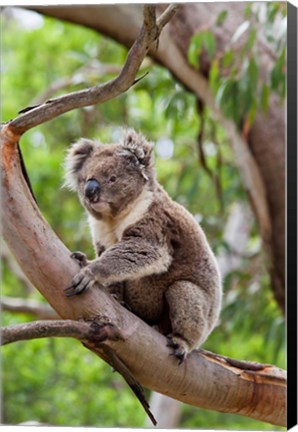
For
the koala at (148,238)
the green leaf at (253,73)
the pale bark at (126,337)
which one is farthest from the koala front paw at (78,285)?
the green leaf at (253,73)

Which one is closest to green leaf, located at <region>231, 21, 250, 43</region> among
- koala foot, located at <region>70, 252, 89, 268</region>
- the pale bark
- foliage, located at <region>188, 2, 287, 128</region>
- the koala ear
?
foliage, located at <region>188, 2, 287, 128</region>

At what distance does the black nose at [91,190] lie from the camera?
10.5ft

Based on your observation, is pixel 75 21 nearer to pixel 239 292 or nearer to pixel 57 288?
pixel 239 292

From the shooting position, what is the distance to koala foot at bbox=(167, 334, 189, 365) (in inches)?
121

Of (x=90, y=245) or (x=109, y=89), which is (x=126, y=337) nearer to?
(x=109, y=89)

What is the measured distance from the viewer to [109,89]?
9.05 feet

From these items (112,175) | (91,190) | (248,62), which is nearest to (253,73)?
(248,62)

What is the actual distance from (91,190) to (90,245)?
368cm

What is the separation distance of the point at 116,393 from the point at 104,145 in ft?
16.5

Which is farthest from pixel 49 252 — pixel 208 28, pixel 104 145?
pixel 208 28

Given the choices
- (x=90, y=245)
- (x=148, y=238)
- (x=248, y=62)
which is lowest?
(x=148, y=238)

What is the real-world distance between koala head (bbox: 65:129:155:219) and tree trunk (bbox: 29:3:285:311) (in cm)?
214

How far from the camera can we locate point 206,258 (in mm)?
3375

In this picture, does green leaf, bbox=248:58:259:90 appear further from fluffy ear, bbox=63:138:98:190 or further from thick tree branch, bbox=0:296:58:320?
thick tree branch, bbox=0:296:58:320
